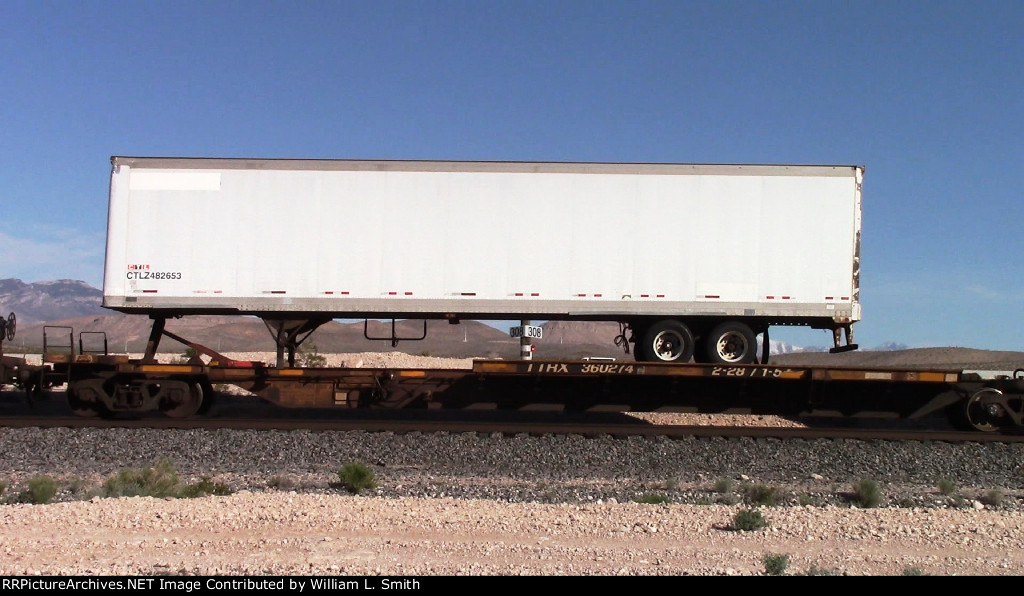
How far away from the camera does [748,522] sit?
7082mm

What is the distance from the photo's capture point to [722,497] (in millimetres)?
9039

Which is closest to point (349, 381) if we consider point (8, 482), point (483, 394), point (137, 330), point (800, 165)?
point (483, 394)

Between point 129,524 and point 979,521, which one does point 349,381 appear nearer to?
point 129,524

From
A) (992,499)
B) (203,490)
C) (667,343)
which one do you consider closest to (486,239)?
(667,343)

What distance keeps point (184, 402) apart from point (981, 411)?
502 inches

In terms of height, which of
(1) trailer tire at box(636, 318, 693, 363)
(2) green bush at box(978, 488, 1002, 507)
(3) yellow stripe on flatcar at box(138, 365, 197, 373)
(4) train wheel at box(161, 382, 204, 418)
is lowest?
(2) green bush at box(978, 488, 1002, 507)

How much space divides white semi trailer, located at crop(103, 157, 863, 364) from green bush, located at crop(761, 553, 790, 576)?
24.3ft

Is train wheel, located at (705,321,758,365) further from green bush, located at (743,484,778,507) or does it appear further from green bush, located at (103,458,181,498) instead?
green bush, located at (103,458,181,498)

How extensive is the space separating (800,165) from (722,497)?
6.42 m

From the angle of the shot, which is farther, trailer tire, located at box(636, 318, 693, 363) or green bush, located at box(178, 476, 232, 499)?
trailer tire, located at box(636, 318, 693, 363)

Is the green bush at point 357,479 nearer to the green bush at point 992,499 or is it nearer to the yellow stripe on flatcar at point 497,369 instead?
the yellow stripe on flatcar at point 497,369

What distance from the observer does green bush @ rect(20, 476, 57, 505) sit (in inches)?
325

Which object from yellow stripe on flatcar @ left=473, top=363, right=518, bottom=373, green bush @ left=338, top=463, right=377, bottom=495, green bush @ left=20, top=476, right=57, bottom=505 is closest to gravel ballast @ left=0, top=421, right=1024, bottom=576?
green bush @ left=338, top=463, right=377, bottom=495

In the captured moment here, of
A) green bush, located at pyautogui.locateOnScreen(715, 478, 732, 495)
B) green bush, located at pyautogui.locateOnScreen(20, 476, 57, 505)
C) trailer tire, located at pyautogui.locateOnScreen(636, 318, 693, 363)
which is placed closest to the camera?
green bush, located at pyautogui.locateOnScreen(20, 476, 57, 505)
